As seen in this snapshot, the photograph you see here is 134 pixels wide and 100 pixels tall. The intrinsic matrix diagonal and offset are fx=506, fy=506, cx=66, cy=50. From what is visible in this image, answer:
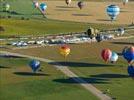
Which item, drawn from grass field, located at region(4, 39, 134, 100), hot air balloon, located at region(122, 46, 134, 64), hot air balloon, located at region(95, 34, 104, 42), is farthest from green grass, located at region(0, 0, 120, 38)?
hot air balloon, located at region(122, 46, 134, 64)

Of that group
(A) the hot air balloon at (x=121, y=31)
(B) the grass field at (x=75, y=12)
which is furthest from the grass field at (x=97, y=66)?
(B) the grass field at (x=75, y=12)

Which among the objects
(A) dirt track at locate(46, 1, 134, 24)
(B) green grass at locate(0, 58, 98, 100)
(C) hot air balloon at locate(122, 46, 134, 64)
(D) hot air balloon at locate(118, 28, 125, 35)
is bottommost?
(B) green grass at locate(0, 58, 98, 100)

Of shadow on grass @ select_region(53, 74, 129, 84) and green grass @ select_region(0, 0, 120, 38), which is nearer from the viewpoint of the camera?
shadow on grass @ select_region(53, 74, 129, 84)

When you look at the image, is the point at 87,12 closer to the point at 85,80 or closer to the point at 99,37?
the point at 99,37

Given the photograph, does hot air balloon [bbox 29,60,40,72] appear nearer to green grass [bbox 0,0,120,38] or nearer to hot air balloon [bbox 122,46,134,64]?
hot air balloon [bbox 122,46,134,64]

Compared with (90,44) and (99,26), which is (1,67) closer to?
(90,44)

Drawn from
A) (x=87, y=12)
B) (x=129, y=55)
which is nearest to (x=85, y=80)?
(x=129, y=55)

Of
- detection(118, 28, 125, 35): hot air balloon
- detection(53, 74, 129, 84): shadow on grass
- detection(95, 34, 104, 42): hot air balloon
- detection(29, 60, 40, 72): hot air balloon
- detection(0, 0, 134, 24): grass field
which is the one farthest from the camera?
detection(0, 0, 134, 24): grass field

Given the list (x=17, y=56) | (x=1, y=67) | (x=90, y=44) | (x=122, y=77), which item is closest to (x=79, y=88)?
(x=122, y=77)
